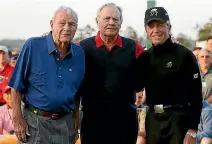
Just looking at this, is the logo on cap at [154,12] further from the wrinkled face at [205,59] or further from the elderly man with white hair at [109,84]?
the wrinkled face at [205,59]

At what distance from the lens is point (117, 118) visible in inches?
219

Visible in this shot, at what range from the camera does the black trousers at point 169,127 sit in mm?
5211

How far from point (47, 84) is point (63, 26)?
545 millimetres

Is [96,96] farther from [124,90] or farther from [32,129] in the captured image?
[32,129]

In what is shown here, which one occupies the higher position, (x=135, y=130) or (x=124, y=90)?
(x=124, y=90)

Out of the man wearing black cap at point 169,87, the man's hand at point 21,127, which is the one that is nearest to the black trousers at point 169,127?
the man wearing black cap at point 169,87

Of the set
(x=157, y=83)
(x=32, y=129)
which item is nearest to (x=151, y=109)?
(x=157, y=83)

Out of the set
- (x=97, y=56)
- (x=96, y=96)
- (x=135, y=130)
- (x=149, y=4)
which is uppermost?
(x=149, y=4)

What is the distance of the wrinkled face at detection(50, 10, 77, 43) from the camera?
16.5 feet

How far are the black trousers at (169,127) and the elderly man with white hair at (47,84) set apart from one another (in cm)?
83

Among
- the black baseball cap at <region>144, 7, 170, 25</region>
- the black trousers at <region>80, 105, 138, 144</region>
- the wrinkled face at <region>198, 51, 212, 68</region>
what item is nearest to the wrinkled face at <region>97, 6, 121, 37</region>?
the black baseball cap at <region>144, 7, 170, 25</region>

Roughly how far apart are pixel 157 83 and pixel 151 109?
292mm

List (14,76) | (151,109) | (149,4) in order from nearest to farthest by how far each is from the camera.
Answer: (14,76) < (151,109) < (149,4)

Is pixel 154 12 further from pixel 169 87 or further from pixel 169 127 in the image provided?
pixel 169 127
